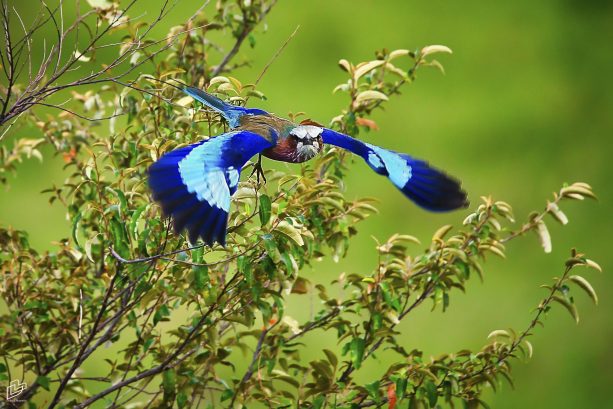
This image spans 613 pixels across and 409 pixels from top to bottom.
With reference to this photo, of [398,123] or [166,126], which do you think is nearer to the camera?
[166,126]

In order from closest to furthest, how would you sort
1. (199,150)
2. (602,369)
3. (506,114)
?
(199,150)
(602,369)
(506,114)

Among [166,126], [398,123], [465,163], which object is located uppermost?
[398,123]

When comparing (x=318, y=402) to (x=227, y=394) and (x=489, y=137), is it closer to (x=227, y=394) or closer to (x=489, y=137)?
(x=227, y=394)

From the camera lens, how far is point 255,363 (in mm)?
2232

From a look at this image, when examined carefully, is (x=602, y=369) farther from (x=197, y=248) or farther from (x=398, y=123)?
(x=197, y=248)

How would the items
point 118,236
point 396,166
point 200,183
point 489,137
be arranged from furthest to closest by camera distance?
point 489,137, point 396,166, point 118,236, point 200,183

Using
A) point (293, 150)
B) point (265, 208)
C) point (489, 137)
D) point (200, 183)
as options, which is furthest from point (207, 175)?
point (489, 137)

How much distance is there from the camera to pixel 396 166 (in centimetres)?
211

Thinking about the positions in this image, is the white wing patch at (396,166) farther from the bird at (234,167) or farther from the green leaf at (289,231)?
the green leaf at (289,231)

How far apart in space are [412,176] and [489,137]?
3.85m

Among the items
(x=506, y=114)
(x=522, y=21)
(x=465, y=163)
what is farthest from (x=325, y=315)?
(x=522, y=21)

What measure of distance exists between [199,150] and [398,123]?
4.10 meters

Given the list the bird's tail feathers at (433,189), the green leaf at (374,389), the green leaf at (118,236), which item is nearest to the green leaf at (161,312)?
the green leaf at (118,236)

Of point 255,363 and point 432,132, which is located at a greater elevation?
point 432,132
